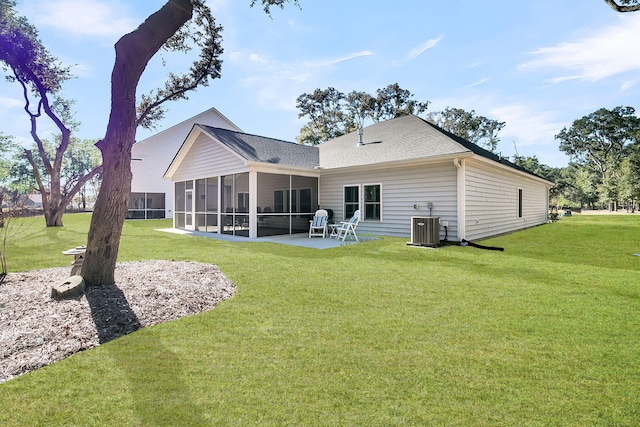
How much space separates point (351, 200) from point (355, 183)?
676mm

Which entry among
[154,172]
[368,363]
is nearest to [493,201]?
[368,363]

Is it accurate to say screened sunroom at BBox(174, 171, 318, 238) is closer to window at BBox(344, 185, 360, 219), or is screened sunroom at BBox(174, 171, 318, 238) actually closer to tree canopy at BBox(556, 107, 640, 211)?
window at BBox(344, 185, 360, 219)

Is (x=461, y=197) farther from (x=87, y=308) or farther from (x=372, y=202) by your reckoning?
(x=87, y=308)

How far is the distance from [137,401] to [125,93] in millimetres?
4215

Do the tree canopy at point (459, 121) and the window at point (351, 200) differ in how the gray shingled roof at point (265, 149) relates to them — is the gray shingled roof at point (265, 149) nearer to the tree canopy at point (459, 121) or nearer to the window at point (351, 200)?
the window at point (351, 200)

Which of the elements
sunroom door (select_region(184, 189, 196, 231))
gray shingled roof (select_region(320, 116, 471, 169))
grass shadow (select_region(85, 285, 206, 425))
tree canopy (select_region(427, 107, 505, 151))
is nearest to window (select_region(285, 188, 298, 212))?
gray shingled roof (select_region(320, 116, 471, 169))

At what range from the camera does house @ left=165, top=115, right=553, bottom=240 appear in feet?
31.1

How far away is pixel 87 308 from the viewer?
3469 millimetres

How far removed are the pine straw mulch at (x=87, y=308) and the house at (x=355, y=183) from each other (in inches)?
241

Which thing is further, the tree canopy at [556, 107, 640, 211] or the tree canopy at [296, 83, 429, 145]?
the tree canopy at [556, 107, 640, 211]

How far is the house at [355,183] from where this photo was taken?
374 inches

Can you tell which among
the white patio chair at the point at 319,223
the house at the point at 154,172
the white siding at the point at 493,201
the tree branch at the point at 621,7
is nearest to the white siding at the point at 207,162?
the white patio chair at the point at 319,223

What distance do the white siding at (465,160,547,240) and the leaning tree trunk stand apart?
8.33 m

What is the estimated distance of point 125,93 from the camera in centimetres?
448
